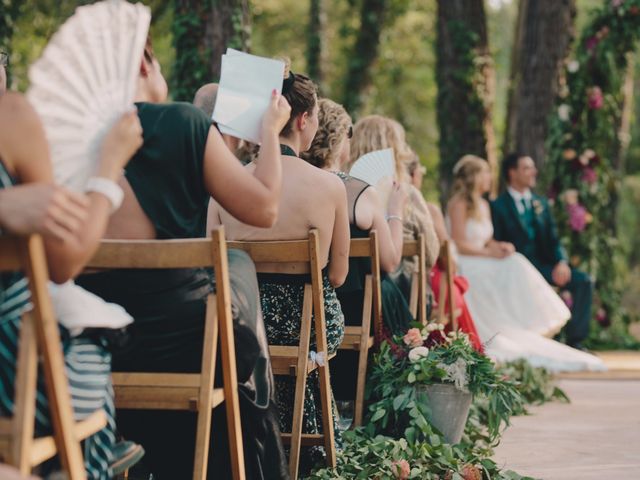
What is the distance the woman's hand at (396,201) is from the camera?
602 cm

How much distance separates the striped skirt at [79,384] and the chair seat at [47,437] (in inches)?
1.0

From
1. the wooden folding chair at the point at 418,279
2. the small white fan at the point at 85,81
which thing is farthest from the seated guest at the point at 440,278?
the small white fan at the point at 85,81

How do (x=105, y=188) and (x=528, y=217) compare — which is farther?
(x=528, y=217)

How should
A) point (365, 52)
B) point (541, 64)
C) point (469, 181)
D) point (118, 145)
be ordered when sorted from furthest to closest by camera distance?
point (365, 52), point (541, 64), point (469, 181), point (118, 145)

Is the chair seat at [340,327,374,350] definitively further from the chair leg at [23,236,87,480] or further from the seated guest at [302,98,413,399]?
the chair leg at [23,236,87,480]

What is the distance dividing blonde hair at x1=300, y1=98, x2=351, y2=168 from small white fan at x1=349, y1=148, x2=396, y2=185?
1.84ft

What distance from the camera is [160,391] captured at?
10.6 feet

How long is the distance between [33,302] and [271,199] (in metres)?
1.06

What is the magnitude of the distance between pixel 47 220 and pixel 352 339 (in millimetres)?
3243

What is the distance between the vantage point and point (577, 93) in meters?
10.8

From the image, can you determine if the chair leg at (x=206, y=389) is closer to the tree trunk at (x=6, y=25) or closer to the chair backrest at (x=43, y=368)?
the chair backrest at (x=43, y=368)

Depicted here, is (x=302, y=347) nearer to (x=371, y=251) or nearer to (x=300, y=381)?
(x=300, y=381)

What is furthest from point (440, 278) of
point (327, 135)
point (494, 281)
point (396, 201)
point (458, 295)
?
point (327, 135)

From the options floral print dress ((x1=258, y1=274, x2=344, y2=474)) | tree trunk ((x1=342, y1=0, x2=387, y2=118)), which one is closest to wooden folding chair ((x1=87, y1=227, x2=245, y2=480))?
floral print dress ((x1=258, y1=274, x2=344, y2=474))
